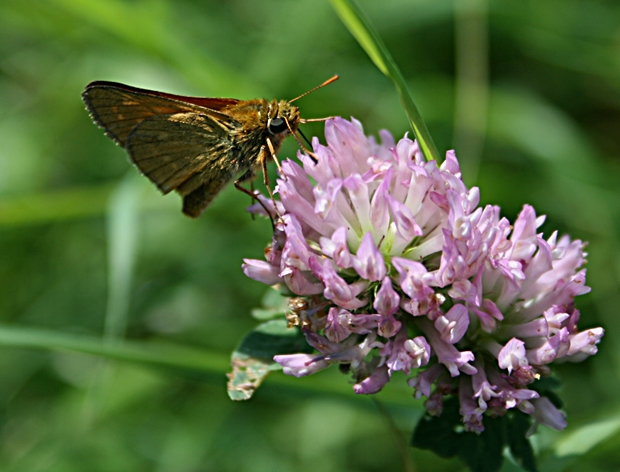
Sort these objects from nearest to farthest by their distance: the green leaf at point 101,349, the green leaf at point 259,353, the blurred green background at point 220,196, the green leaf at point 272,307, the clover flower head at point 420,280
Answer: the clover flower head at point 420,280
the green leaf at point 259,353
the green leaf at point 272,307
the green leaf at point 101,349
the blurred green background at point 220,196

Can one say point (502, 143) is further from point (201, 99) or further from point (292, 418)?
point (201, 99)

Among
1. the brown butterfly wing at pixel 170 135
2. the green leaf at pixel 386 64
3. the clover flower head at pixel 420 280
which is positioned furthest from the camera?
the brown butterfly wing at pixel 170 135

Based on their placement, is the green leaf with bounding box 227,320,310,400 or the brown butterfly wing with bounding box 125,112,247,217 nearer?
the green leaf with bounding box 227,320,310,400

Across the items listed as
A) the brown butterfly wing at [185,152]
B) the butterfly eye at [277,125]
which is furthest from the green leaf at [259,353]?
the butterfly eye at [277,125]

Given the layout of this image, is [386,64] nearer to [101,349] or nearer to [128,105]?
[128,105]

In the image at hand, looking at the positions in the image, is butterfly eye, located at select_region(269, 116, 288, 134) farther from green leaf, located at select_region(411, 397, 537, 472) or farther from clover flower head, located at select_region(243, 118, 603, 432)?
green leaf, located at select_region(411, 397, 537, 472)

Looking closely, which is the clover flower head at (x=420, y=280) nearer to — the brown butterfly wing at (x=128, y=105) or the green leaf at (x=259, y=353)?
the green leaf at (x=259, y=353)

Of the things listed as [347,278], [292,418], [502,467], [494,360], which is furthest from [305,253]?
[292,418]

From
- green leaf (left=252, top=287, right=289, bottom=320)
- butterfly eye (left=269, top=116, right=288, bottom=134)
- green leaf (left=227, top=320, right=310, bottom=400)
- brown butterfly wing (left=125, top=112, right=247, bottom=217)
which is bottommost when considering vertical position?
green leaf (left=227, top=320, right=310, bottom=400)

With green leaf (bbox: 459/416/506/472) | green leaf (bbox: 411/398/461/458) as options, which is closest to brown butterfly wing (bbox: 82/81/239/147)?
green leaf (bbox: 411/398/461/458)
